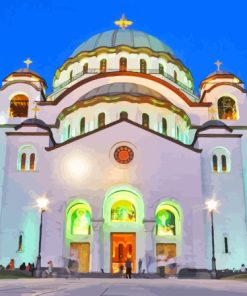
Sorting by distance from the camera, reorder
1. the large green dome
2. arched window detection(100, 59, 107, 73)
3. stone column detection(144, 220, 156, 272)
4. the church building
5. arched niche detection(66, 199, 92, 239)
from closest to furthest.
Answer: stone column detection(144, 220, 156, 272)
the church building
arched niche detection(66, 199, 92, 239)
arched window detection(100, 59, 107, 73)
the large green dome

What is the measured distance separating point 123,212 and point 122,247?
6.70ft

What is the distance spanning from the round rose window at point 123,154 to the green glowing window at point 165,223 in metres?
3.72

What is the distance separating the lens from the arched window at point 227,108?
34656 millimetres

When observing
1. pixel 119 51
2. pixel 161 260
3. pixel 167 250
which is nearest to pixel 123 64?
pixel 119 51

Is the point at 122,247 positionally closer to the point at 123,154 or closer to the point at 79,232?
the point at 79,232

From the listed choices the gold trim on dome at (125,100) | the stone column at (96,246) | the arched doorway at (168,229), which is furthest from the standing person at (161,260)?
the gold trim on dome at (125,100)

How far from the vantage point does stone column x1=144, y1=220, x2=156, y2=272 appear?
83.4ft

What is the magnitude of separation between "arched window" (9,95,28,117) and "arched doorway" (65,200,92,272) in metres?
10.7

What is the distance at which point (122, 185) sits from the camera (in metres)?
27.1

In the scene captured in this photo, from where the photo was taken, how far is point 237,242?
27.4 meters

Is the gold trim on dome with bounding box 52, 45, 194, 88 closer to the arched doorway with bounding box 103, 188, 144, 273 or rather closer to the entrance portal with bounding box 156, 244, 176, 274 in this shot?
the arched doorway with bounding box 103, 188, 144, 273

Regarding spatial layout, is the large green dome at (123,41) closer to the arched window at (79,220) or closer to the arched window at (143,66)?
the arched window at (143,66)

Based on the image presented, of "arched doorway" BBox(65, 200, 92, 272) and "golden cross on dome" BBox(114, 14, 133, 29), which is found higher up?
"golden cross on dome" BBox(114, 14, 133, 29)

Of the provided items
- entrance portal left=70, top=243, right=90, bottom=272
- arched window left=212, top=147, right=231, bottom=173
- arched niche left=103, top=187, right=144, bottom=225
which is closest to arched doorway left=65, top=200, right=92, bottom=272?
entrance portal left=70, top=243, right=90, bottom=272
